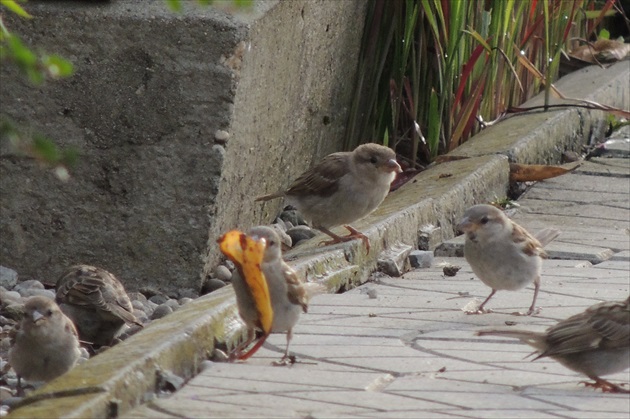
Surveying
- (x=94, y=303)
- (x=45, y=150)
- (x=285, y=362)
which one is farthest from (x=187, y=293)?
(x=45, y=150)

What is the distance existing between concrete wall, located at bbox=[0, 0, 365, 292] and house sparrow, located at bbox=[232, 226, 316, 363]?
5.06ft

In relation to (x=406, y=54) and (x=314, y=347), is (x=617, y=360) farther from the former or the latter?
(x=406, y=54)

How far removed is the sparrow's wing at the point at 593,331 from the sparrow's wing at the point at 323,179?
263 cm

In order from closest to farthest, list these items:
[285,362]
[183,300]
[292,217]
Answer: [285,362] → [183,300] → [292,217]

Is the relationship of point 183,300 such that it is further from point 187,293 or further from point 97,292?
point 97,292

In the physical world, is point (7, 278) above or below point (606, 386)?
below

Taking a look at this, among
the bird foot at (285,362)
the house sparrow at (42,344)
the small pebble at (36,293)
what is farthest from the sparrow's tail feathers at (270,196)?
the bird foot at (285,362)

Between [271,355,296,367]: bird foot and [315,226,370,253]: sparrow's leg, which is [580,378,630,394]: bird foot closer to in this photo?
[271,355,296,367]: bird foot

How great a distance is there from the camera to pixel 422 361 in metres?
4.41

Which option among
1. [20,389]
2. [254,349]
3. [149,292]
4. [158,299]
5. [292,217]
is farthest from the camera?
[292,217]

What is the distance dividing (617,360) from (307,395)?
1028 mm

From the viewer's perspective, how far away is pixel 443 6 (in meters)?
8.24

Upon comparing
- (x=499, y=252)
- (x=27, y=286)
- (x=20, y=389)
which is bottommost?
(x=20, y=389)

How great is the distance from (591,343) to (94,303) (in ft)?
8.04
